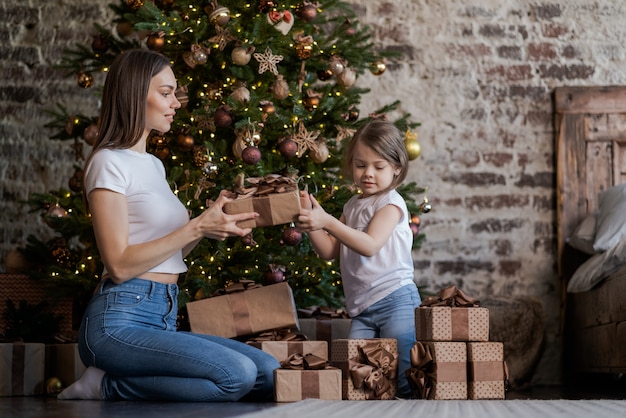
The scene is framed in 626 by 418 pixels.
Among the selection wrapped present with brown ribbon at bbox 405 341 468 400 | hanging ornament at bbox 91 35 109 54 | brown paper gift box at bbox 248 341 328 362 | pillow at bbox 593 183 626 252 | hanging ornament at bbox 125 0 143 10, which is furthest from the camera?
pillow at bbox 593 183 626 252

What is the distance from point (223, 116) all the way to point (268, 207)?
1.12m

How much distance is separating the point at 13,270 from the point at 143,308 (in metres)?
1.97

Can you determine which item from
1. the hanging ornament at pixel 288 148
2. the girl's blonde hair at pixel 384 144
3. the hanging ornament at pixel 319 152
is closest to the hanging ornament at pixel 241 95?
the hanging ornament at pixel 288 148

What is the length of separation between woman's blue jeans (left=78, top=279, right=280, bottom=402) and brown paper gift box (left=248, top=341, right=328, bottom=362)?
346 millimetres

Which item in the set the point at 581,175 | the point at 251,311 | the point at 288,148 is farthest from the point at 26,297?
the point at 581,175

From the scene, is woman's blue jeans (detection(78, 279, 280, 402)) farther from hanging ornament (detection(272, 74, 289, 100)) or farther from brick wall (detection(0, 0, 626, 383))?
brick wall (detection(0, 0, 626, 383))

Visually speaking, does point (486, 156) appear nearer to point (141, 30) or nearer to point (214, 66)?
point (214, 66)

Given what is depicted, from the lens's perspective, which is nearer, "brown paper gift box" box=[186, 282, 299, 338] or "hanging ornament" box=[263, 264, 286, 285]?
"brown paper gift box" box=[186, 282, 299, 338]

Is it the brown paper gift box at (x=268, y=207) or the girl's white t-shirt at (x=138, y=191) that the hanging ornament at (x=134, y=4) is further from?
the brown paper gift box at (x=268, y=207)

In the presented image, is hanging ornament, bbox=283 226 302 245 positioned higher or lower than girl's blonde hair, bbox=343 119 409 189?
lower

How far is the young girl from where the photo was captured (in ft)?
10.6

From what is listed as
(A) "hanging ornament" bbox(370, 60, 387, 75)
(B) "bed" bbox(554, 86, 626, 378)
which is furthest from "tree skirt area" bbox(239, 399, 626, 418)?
(B) "bed" bbox(554, 86, 626, 378)

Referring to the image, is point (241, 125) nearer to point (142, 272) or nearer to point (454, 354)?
point (142, 272)

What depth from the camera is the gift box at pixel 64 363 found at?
365 centimetres
